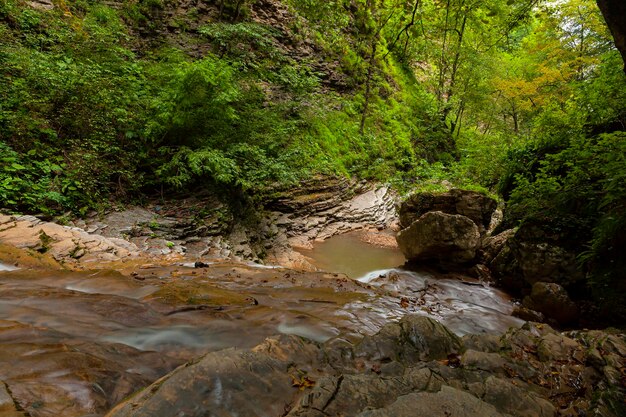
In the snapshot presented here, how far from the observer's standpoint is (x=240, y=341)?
10.8 ft

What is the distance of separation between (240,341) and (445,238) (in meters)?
5.96

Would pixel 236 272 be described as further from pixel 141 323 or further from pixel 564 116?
pixel 564 116

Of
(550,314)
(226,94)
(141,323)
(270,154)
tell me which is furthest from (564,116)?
(141,323)

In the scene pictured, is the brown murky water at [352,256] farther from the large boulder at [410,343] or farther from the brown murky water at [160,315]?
the large boulder at [410,343]

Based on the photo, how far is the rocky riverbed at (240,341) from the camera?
6.79 feet

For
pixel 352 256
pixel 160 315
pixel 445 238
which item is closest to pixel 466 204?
pixel 445 238

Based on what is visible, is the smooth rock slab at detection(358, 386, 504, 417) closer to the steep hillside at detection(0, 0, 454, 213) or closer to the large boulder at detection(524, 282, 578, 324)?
the large boulder at detection(524, 282, 578, 324)

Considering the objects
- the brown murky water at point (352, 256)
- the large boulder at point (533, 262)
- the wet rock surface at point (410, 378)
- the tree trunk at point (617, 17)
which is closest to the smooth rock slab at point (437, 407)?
the wet rock surface at point (410, 378)

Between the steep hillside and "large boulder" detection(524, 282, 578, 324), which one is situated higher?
the steep hillside

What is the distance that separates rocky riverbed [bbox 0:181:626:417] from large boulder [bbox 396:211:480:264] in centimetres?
102

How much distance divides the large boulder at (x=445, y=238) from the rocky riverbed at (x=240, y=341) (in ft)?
3.33

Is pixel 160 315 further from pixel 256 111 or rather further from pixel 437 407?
pixel 256 111

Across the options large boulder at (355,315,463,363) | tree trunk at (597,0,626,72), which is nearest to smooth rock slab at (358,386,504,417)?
large boulder at (355,315,463,363)

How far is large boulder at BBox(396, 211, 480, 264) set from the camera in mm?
7750
